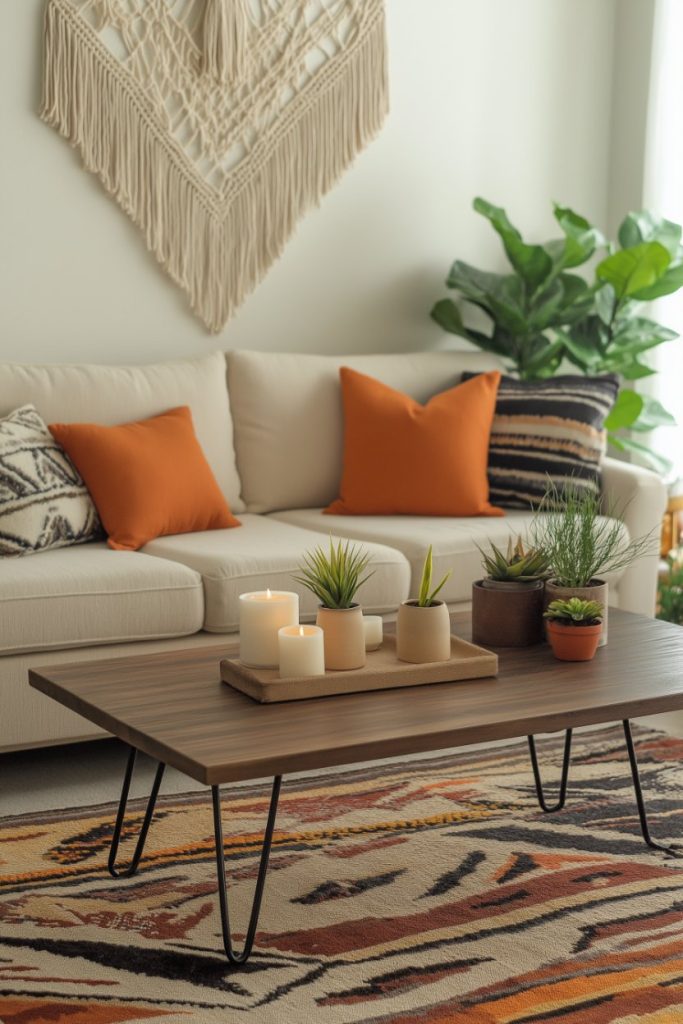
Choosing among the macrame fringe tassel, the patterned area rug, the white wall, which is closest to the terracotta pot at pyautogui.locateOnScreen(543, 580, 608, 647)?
the patterned area rug

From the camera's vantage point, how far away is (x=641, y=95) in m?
4.64

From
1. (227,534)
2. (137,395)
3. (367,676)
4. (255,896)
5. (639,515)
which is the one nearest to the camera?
(255,896)

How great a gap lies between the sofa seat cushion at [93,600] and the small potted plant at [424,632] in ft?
2.74

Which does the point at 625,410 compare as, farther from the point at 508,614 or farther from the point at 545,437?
the point at 508,614

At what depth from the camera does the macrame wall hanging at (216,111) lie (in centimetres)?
375

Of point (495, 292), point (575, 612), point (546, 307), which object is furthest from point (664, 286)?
point (575, 612)

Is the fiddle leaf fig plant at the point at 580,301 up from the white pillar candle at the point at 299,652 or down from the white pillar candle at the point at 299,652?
up

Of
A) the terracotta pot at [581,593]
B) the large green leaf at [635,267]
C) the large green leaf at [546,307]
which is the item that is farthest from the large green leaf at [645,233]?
the terracotta pot at [581,593]

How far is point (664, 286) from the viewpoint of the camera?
4.23m

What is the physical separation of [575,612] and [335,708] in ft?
1.71

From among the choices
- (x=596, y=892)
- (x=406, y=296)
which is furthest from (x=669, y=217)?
(x=596, y=892)

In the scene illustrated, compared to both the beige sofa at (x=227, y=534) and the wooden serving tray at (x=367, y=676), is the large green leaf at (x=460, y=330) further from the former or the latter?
the wooden serving tray at (x=367, y=676)

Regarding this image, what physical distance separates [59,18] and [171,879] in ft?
7.92

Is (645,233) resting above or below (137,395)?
above
